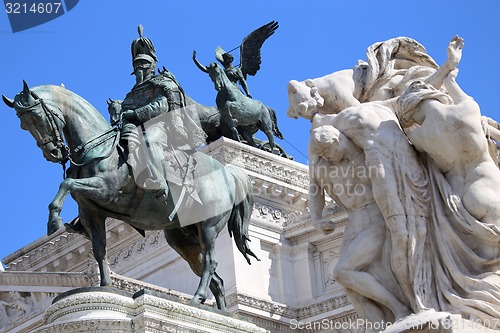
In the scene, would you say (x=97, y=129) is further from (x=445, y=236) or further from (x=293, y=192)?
(x=293, y=192)

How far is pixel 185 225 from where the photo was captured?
52.0 ft

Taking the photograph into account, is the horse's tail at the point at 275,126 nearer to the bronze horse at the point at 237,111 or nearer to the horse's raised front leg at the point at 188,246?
the bronze horse at the point at 237,111

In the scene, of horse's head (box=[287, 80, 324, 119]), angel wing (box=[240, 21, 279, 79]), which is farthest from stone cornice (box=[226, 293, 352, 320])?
horse's head (box=[287, 80, 324, 119])

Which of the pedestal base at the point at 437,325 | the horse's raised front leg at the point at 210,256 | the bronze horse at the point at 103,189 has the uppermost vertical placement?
the bronze horse at the point at 103,189

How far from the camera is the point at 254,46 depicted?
34.8 m

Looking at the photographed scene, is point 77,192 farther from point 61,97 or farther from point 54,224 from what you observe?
point 61,97

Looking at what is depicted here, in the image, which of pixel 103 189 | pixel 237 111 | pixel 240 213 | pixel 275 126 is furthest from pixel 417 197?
pixel 275 126

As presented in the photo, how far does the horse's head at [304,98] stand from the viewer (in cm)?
1102

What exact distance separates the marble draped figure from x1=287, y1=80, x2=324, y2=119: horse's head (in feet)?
1.12

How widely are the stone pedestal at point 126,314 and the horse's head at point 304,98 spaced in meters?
3.54

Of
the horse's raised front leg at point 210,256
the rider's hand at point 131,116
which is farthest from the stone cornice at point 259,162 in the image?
the horse's raised front leg at point 210,256

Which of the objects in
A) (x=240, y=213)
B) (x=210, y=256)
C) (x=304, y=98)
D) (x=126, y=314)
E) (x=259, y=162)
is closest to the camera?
(x=304, y=98)

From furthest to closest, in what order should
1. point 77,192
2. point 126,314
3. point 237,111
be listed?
point 237,111
point 77,192
point 126,314

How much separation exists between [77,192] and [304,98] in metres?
5.01
